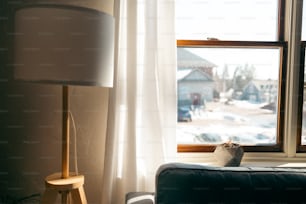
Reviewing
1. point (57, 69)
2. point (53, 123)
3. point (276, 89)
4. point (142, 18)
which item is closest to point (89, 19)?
point (57, 69)

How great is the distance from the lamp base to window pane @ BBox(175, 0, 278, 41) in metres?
1.02

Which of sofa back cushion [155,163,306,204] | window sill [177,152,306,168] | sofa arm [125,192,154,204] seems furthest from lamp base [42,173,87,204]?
window sill [177,152,306,168]

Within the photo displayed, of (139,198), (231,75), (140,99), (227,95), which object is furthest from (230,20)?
(139,198)

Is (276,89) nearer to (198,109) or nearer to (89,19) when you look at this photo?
(198,109)

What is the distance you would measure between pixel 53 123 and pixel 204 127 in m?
0.89

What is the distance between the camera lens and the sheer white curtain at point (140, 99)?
127 cm

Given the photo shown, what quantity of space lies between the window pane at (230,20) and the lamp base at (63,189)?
3.34 ft

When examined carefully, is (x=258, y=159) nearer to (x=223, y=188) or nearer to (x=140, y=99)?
(x=223, y=188)

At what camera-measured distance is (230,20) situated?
1574 mm

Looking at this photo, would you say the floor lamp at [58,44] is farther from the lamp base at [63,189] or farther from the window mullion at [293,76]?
the window mullion at [293,76]

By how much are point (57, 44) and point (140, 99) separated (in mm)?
503

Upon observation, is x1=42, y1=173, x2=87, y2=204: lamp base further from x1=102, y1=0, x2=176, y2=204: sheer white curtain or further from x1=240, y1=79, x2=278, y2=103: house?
x1=240, y1=79, x2=278, y2=103: house

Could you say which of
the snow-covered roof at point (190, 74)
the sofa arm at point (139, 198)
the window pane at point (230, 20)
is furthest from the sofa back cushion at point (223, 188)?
the window pane at point (230, 20)

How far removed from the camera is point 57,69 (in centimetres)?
93
